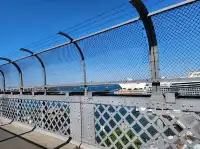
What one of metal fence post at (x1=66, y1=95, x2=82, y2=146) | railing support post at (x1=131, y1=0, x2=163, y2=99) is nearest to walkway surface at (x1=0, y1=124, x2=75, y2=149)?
metal fence post at (x1=66, y1=95, x2=82, y2=146)

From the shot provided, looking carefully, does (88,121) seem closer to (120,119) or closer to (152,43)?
(120,119)

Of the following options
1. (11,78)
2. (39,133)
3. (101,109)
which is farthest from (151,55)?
(11,78)

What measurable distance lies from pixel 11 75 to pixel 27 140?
377 centimetres

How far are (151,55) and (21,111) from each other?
6.61 meters

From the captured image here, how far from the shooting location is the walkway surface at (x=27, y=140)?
240 inches

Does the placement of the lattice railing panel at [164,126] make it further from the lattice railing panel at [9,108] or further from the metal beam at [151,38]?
the lattice railing panel at [9,108]

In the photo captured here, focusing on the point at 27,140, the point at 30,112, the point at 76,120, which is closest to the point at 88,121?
the point at 76,120

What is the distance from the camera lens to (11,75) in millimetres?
9695

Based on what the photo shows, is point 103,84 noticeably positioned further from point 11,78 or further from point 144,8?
point 11,78

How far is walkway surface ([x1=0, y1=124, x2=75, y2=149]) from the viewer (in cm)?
610

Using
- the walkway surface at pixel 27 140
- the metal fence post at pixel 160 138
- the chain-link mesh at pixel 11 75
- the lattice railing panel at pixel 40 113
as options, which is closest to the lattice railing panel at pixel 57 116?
the lattice railing panel at pixel 40 113

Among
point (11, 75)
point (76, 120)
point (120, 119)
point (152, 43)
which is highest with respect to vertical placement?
point (152, 43)

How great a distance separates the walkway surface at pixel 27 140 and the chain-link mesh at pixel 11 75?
6.56 feet

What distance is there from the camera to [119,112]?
4.74m
